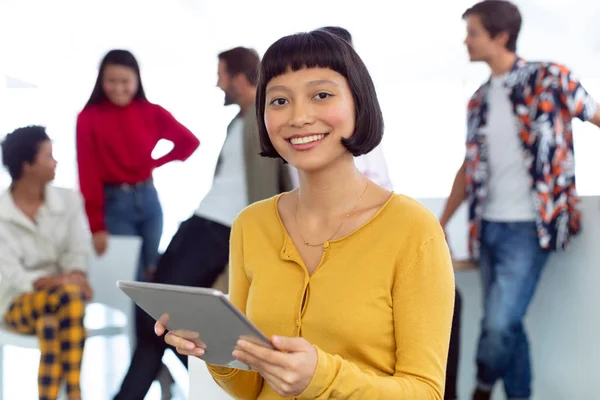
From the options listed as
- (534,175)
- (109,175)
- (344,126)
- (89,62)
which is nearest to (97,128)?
(109,175)

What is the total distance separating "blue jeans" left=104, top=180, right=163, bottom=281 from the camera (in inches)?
113

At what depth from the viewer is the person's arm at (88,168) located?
9.42 ft

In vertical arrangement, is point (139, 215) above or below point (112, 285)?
above

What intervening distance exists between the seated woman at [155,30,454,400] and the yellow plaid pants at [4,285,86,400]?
163cm

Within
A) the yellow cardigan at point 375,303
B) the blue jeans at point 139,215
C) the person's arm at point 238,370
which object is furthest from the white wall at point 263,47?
the yellow cardigan at point 375,303

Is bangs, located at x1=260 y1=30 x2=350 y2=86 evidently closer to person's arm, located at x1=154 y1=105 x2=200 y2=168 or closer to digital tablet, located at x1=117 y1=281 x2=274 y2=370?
digital tablet, located at x1=117 y1=281 x2=274 y2=370

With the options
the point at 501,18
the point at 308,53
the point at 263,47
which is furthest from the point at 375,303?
the point at 263,47

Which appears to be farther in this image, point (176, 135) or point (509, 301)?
point (176, 135)

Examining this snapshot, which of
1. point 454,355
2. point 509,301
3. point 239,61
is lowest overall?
point 454,355

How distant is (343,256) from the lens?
1128 mm

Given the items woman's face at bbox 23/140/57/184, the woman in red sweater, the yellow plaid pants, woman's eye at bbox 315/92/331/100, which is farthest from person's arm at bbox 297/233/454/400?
woman's face at bbox 23/140/57/184

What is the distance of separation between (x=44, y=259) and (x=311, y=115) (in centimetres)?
195

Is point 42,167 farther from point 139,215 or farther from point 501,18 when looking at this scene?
point 501,18

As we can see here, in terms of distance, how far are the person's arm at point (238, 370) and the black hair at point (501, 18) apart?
1.54 meters
